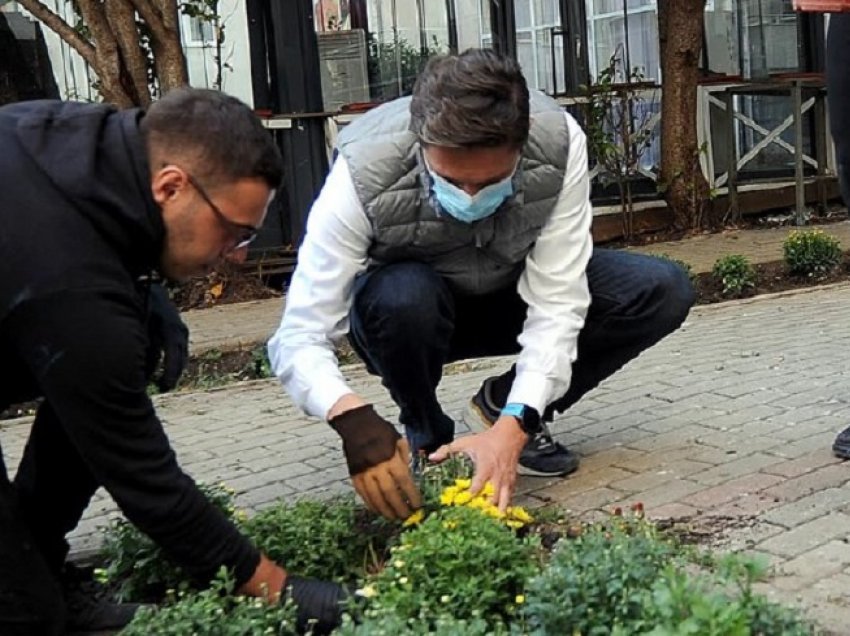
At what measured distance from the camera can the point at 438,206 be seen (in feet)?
10.9

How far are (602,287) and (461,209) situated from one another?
710 millimetres

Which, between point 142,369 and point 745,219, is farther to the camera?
point 745,219

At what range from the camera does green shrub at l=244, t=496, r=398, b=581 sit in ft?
9.72

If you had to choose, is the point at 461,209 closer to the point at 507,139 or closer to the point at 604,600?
the point at 507,139

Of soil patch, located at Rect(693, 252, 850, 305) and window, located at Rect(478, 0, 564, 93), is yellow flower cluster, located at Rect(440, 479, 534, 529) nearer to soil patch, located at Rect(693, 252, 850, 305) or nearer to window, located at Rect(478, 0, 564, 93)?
soil patch, located at Rect(693, 252, 850, 305)

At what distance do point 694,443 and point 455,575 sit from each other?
5.84ft

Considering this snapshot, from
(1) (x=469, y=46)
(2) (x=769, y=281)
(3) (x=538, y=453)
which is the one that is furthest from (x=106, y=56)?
(3) (x=538, y=453)

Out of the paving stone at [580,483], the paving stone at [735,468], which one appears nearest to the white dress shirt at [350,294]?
the paving stone at [580,483]

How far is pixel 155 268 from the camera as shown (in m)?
2.52

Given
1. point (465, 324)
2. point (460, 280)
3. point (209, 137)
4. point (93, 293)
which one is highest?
point (209, 137)

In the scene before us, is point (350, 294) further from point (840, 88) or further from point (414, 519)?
point (840, 88)

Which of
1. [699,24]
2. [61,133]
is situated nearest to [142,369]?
[61,133]

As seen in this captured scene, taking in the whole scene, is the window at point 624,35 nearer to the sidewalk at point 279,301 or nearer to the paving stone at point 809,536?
the sidewalk at point 279,301

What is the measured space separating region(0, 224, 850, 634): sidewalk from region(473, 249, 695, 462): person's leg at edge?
14.2 inches
